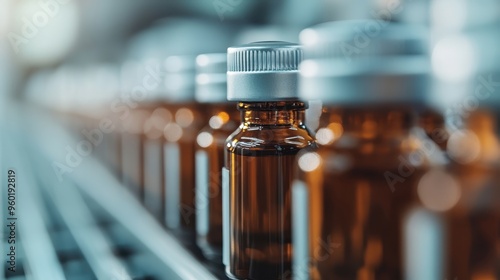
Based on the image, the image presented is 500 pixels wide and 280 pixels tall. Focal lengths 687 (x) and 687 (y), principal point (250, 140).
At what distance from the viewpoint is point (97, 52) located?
192 centimetres

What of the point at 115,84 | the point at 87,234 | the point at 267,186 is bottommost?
the point at 87,234

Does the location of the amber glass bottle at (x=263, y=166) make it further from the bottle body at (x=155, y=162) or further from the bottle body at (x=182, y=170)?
the bottle body at (x=155, y=162)

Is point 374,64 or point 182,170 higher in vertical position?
point 374,64

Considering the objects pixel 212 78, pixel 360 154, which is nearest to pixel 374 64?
pixel 360 154

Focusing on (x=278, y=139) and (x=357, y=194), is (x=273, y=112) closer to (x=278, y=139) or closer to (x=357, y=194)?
(x=278, y=139)

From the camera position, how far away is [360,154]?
45 cm

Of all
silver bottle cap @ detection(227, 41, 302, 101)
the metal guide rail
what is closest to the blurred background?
the metal guide rail

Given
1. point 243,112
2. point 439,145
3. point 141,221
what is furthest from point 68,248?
point 439,145

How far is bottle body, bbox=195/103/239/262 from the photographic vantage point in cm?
69

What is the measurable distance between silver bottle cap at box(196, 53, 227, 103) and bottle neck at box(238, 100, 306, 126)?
5.2 inches

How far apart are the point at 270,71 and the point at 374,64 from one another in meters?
0.14

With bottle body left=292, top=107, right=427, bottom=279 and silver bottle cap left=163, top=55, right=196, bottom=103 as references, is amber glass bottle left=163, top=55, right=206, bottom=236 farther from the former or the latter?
bottle body left=292, top=107, right=427, bottom=279

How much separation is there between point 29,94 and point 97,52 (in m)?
0.59

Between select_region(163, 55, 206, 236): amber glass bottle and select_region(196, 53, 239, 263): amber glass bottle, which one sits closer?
select_region(196, 53, 239, 263): amber glass bottle
